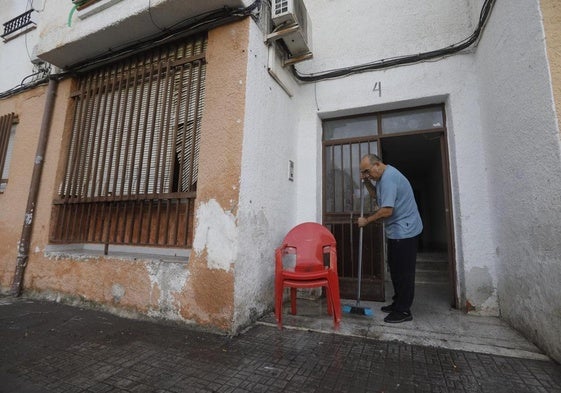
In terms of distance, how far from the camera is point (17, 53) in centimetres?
584

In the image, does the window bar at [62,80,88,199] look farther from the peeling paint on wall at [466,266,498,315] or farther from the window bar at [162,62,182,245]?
the peeling paint on wall at [466,266,498,315]

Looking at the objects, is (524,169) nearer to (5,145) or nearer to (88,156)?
(88,156)

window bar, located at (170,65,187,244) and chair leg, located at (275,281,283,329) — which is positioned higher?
window bar, located at (170,65,187,244)

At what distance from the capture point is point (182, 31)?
3.59 m

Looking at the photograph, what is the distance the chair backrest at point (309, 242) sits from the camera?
10.7 feet

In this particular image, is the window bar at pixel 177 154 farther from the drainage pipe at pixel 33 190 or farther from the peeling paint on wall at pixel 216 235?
the drainage pipe at pixel 33 190

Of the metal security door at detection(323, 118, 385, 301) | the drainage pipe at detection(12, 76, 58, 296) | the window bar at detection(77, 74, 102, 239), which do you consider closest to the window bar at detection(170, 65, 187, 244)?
the window bar at detection(77, 74, 102, 239)

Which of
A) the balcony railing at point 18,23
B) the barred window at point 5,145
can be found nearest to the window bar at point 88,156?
the barred window at point 5,145

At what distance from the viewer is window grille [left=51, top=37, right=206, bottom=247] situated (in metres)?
3.50

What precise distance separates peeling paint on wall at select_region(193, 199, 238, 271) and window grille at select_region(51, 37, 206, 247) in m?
0.30

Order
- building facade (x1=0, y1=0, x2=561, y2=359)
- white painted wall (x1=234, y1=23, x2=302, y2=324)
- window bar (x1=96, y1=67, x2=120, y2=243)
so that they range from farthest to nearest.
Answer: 1. window bar (x1=96, y1=67, x2=120, y2=243)
2. white painted wall (x1=234, y1=23, x2=302, y2=324)
3. building facade (x1=0, y1=0, x2=561, y2=359)

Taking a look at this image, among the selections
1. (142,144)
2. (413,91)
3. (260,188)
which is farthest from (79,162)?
(413,91)

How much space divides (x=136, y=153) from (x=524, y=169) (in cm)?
439

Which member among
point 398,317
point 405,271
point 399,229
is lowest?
point 398,317
